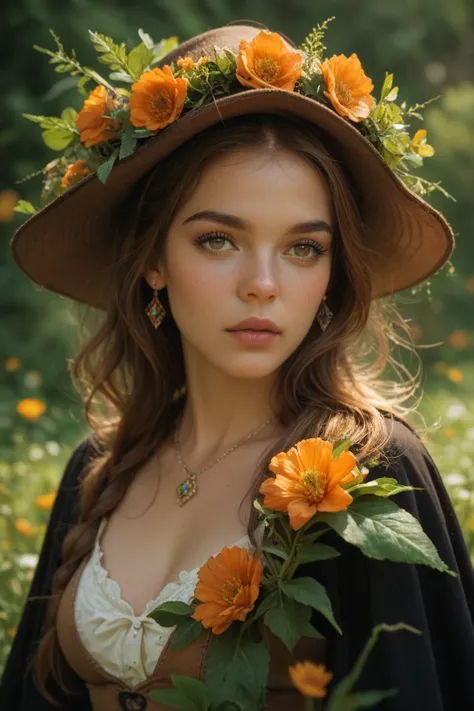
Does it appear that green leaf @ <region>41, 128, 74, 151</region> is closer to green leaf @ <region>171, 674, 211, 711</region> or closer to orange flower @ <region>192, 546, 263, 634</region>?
orange flower @ <region>192, 546, 263, 634</region>

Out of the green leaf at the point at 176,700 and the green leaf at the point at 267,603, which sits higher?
the green leaf at the point at 267,603

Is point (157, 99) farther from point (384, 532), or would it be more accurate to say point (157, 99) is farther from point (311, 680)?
point (311, 680)

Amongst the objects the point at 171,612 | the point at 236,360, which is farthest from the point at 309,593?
the point at 236,360

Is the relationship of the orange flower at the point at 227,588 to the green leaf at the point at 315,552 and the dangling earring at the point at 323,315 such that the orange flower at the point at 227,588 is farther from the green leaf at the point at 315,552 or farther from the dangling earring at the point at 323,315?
the dangling earring at the point at 323,315

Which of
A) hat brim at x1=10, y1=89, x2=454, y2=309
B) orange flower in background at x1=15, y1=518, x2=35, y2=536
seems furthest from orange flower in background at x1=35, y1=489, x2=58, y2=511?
hat brim at x1=10, y1=89, x2=454, y2=309

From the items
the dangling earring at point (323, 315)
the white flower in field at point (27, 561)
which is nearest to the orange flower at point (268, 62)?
the dangling earring at point (323, 315)

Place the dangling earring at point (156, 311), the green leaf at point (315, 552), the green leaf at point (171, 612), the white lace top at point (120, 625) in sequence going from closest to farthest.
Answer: the green leaf at point (315, 552), the green leaf at point (171, 612), the white lace top at point (120, 625), the dangling earring at point (156, 311)

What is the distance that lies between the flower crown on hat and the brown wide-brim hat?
0.03m

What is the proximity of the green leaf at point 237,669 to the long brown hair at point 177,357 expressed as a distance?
0.30m

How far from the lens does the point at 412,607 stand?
1843 millimetres

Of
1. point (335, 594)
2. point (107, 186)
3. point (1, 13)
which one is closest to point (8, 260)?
point (1, 13)

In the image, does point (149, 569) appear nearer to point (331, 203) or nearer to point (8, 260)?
point (331, 203)

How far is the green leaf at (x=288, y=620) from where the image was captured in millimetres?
1673

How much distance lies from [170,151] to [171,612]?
0.95 meters
